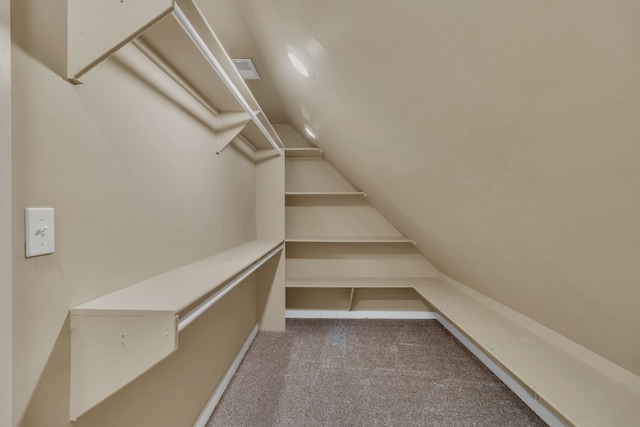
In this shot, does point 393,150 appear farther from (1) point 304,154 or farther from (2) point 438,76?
(1) point 304,154

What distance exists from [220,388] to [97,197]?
1.41 meters

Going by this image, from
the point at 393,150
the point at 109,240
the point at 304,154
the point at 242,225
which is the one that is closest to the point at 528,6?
the point at 393,150

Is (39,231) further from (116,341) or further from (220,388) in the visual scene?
(220,388)

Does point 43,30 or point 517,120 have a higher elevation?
point 43,30

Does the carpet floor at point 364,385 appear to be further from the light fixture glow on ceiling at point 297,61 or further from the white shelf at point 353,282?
the light fixture glow on ceiling at point 297,61

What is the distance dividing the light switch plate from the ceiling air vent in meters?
1.51

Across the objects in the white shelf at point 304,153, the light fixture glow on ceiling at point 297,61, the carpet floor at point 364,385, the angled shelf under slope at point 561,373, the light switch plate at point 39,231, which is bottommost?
the carpet floor at point 364,385

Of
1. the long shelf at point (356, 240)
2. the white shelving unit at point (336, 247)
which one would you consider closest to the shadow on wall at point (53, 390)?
the long shelf at point (356, 240)

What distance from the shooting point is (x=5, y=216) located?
0.49 meters

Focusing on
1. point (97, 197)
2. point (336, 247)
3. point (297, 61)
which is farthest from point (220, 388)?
point (297, 61)

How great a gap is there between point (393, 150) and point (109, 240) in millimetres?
1097

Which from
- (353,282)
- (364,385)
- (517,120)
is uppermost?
(517,120)

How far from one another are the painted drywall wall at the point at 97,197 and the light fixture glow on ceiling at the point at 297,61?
500mm

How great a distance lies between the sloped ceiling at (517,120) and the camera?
1.39 feet
